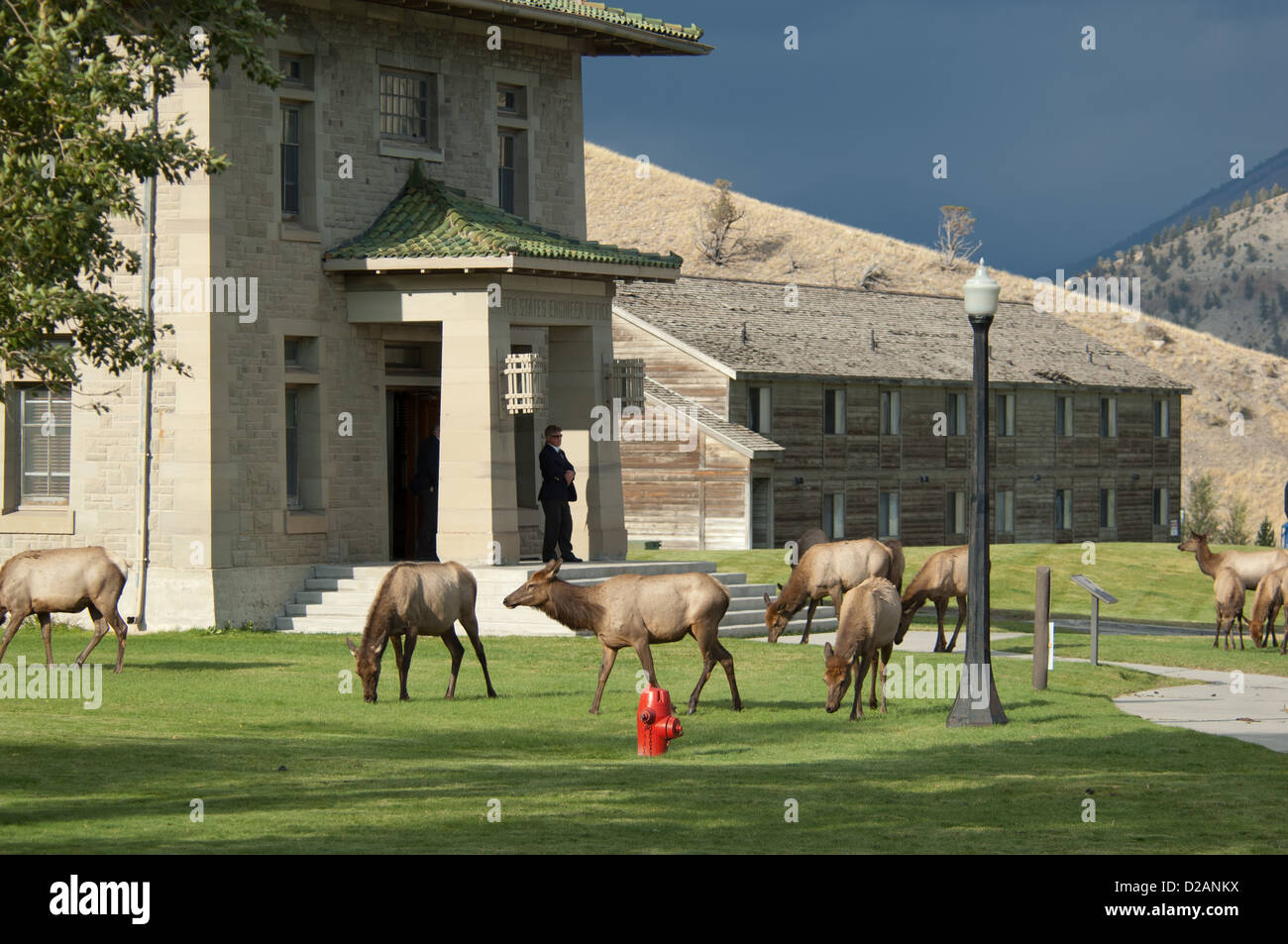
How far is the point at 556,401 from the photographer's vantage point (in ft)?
112

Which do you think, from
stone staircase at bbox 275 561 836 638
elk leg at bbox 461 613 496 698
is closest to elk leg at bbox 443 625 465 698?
elk leg at bbox 461 613 496 698

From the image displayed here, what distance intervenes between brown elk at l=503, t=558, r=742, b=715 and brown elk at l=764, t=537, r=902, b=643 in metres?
7.21

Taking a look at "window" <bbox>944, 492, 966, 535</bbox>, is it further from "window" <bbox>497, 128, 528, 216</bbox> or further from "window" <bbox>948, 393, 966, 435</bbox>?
"window" <bbox>497, 128, 528, 216</bbox>

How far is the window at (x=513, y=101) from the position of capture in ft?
116

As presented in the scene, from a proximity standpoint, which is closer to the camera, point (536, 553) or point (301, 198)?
point (301, 198)

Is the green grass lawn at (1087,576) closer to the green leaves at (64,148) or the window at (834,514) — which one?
the window at (834,514)

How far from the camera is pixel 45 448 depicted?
31.6 meters

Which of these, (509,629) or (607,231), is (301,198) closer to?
(509,629)

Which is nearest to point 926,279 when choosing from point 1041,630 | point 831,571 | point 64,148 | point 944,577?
point 944,577

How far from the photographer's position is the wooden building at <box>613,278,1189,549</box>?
59.7 metres

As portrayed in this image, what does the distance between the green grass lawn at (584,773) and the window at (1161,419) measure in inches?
2268

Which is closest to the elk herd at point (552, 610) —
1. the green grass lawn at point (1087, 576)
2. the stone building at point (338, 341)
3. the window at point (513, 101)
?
the stone building at point (338, 341)
